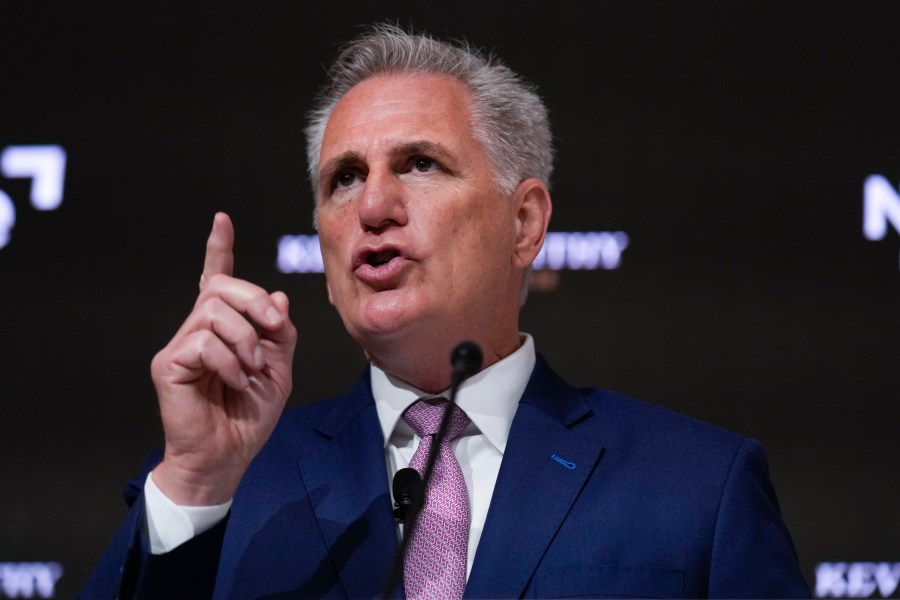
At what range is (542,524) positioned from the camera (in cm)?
184

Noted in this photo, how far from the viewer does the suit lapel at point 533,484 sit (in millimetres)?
1783

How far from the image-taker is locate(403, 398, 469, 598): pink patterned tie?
5.84ft

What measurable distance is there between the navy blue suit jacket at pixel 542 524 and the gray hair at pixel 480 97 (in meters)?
0.47

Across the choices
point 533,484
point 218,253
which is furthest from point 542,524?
point 218,253

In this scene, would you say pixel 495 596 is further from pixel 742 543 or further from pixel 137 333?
pixel 137 333

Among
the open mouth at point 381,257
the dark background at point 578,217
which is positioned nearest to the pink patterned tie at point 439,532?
the open mouth at point 381,257

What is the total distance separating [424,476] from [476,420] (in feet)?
1.79

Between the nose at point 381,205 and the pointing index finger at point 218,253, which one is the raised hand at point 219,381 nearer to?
the pointing index finger at point 218,253

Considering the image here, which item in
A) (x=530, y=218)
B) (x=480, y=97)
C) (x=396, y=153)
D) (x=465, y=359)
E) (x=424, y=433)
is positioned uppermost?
(x=480, y=97)

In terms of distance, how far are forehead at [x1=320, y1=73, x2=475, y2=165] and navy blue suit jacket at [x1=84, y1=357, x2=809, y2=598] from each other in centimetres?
48

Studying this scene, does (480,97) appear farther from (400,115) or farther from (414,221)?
(414,221)

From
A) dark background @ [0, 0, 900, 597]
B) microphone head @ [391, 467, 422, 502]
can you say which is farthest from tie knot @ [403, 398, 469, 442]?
dark background @ [0, 0, 900, 597]

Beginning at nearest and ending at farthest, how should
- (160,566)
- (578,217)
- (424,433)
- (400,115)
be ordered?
(160,566)
(424,433)
(400,115)
(578,217)

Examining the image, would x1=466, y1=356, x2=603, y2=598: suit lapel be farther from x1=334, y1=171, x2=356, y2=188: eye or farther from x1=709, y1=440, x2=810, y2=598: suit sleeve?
x1=334, y1=171, x2=356, y2=188: eye
